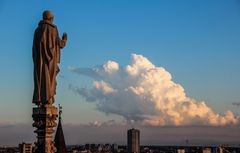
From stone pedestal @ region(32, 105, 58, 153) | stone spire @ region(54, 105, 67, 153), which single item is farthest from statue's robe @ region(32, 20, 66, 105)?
stone spire @ region(54, 105, 67, 153)

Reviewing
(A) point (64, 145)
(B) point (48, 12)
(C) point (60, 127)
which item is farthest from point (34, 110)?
(C) point (60, 127)

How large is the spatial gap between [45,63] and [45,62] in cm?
2

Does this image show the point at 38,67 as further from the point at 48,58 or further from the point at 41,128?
the point at 41,128

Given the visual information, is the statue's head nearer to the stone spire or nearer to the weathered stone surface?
the weathered stone surface

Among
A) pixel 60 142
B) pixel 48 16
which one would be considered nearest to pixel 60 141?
pixel 60 142

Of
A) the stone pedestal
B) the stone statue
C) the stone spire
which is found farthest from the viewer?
the stone spire

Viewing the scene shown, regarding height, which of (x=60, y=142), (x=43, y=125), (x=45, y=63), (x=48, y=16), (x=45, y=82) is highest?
(x=48, y=16)

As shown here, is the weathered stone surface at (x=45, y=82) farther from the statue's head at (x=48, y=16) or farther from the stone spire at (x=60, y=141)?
the stone spire at (x=60, y=141)

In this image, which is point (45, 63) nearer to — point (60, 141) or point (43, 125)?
point (43, 125)

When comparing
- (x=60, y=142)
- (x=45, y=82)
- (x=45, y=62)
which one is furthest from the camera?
(x=60, y=142)

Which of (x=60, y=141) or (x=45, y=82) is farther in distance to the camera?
(x=60, y=141)

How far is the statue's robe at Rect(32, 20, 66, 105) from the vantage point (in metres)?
10.1

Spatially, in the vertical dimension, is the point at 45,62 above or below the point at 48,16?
below

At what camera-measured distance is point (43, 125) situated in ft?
32.6
